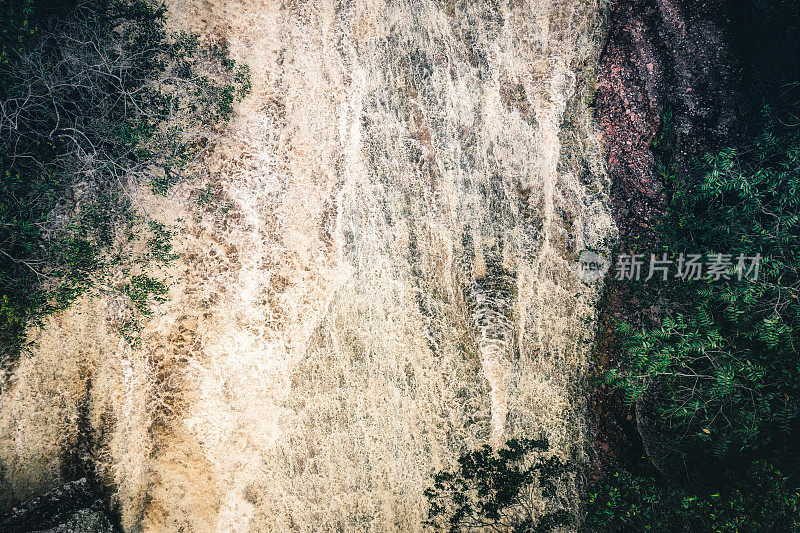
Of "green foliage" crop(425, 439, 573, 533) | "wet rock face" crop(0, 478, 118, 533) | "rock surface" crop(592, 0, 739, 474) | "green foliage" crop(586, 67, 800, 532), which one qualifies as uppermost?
"rock surface" crop(592, 0, 739, 474)

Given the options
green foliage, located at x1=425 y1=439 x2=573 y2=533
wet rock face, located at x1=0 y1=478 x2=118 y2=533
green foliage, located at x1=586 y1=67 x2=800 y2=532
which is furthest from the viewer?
green foliage, located at x1=425 y1=439 x2=573 y2=533

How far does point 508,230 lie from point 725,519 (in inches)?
150

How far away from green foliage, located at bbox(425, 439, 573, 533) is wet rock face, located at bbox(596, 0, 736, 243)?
128 inches

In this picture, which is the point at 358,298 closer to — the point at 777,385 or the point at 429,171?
the point at 429,171

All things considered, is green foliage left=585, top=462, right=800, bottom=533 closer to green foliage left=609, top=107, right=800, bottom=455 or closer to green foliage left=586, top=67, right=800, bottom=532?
green foliage left=586, top=67, right=800, bottom=532

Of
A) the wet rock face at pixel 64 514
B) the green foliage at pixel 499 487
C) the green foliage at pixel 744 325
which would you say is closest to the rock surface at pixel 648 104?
the green foliage at pixel 744 325

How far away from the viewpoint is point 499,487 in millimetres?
5363

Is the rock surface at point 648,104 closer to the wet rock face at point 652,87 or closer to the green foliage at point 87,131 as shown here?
the wet rock face at point 652,87

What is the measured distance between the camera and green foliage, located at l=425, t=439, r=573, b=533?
5359mm

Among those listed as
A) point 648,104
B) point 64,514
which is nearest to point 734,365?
point 648,104

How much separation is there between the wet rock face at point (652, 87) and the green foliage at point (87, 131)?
5093 mm

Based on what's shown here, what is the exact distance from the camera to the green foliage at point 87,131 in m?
4.87

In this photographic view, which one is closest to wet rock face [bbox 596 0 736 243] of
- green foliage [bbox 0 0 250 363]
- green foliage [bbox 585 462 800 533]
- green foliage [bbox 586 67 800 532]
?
green foliage [bbox 586 67 800 532]

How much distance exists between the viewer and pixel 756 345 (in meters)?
4.42
